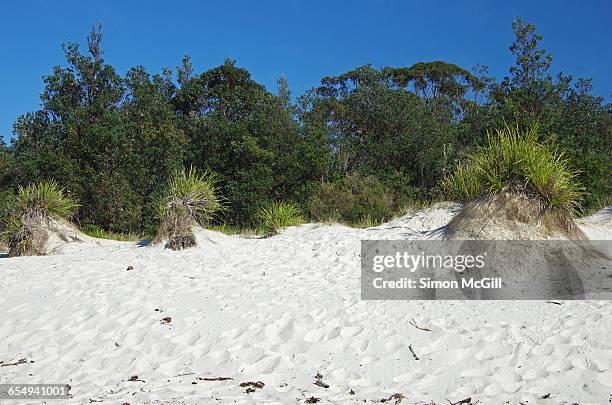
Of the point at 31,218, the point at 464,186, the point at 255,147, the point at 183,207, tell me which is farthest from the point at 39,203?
the point at 464,186

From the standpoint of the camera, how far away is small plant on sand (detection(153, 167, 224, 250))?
1069 cm

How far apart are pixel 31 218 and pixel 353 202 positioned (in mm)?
8640

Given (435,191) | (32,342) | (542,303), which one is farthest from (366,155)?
(32,342)

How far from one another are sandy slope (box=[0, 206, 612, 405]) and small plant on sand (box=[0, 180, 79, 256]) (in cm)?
341

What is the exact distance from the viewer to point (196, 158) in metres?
18.3

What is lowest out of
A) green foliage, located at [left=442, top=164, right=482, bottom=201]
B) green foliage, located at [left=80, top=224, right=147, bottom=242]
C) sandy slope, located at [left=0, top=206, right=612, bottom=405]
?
sandy slope, located at [left=0, top=206, right=612, bottom=405]

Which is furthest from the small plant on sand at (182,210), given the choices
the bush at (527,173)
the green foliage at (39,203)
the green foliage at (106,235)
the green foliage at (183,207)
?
the bush at (527,173)

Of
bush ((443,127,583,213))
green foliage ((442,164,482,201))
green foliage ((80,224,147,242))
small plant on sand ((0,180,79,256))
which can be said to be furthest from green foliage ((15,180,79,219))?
bush ((443,127,583,213))

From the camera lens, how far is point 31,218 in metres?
11.9

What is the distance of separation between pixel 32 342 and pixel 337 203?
10126 mm

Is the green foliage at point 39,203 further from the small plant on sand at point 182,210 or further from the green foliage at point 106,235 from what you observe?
the small plant on sand at point 182,210

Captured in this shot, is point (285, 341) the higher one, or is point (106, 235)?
point (106, 235)

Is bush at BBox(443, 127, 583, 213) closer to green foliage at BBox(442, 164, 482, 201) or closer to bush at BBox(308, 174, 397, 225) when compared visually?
green foliage at BBox(442, 164, 482, 201)

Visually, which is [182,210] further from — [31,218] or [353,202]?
[353,202]
